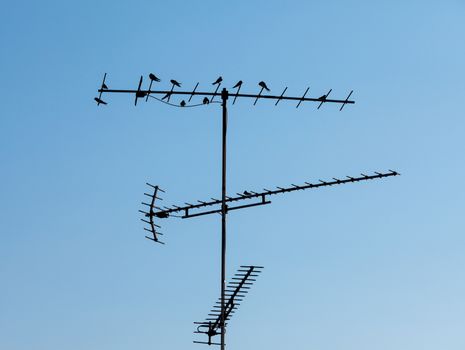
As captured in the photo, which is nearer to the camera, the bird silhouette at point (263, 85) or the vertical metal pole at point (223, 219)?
the vertical metal pole at point (223, 219)

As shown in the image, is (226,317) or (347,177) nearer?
(226,317)

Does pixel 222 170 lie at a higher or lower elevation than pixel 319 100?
lower

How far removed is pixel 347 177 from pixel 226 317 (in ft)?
18.7

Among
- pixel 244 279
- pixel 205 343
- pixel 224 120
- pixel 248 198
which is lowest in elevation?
pixel 205 343

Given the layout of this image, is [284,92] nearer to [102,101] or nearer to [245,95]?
[245,95]

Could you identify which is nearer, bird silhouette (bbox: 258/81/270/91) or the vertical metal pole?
the vertical metal pole

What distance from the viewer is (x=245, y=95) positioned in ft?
88.3

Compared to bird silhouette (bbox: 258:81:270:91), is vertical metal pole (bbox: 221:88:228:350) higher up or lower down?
lower down

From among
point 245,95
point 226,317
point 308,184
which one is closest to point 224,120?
point 245,95

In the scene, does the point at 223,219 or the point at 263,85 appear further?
the point at 263,85

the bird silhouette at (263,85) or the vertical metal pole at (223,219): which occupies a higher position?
the bird silhouette at (263,85)

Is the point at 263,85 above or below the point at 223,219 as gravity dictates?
above

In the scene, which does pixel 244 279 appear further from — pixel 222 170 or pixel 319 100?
pixel 319 100

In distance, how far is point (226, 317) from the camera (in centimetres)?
2597
